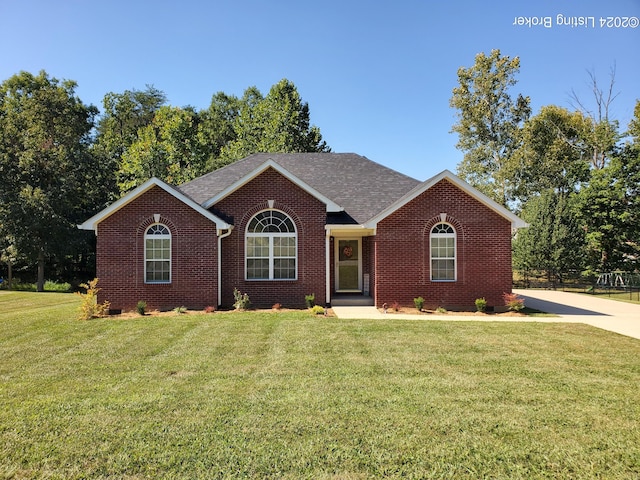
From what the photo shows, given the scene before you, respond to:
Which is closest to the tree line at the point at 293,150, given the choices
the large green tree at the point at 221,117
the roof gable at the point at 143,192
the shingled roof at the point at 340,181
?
the large green tree at the point at 221,117

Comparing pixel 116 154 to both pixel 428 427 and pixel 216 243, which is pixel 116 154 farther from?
pixel 428 427

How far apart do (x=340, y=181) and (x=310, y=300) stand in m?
6.17

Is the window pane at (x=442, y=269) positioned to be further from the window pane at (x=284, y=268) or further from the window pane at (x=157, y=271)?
the window pane at (x=157, y=271)

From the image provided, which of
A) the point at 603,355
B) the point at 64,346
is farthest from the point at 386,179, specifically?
the point at 64,346

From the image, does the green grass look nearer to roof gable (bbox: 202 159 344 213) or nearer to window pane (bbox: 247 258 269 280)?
window pane (bbox: 247 258 269 280)

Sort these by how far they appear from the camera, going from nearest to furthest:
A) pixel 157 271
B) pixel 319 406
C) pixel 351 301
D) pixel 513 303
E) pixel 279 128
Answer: pixel 319 406, pixel 513 303, pixel 157 271, pixel 351 301, pixel 279 128

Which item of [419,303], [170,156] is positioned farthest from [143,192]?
[170,156]

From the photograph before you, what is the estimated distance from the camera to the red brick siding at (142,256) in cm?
1357

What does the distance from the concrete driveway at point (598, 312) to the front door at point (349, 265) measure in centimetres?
687

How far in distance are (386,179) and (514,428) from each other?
14.2m

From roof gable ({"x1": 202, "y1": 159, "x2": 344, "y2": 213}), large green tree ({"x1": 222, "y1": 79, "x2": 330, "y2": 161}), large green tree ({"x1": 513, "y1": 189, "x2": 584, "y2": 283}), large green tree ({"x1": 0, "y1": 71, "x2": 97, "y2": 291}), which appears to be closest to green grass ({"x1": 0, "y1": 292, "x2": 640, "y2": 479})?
roof gable ({"x1": 202, "y1": 159, "x2": 344, "y2": 213})

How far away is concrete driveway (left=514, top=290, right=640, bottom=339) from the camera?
1118 centimetres

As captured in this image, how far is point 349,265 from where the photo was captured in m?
17.0

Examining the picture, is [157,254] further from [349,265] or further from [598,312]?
[598,312]
